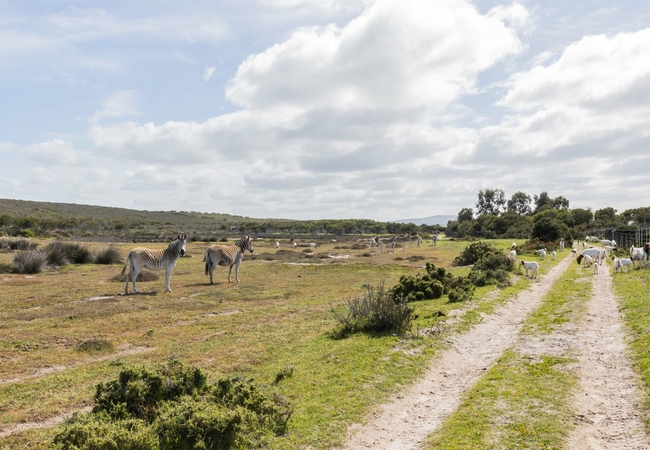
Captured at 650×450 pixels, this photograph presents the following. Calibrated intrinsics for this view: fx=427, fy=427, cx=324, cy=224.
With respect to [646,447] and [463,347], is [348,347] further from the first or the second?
[646,447]

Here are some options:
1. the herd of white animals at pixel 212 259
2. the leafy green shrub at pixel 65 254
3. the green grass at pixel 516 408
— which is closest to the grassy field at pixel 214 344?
the herd of white animals at pixel 212 259

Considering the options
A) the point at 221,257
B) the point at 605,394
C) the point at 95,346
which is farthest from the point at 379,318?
the point at 221,257

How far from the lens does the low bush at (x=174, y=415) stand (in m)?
5.12

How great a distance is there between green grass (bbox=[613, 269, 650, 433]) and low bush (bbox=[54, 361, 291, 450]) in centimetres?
535

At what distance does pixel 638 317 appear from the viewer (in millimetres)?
11953

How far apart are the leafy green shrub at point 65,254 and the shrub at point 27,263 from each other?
1.85m

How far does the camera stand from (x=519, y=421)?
20.3ft

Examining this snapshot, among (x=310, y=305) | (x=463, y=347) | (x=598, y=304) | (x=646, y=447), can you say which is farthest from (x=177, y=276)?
(x=646, y=447)

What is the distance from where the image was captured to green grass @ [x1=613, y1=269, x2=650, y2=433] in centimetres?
764

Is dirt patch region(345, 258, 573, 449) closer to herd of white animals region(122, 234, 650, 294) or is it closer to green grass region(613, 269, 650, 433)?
green grass region(613, 269, 650, 433)

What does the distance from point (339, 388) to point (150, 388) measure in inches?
127

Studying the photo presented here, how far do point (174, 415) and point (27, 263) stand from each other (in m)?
24.1

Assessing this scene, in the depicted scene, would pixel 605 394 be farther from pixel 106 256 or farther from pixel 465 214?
pixel 465 214

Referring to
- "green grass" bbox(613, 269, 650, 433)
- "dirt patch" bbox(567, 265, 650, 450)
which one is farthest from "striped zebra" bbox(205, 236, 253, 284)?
"green grass" bbox(613, 269, 650, 433)
